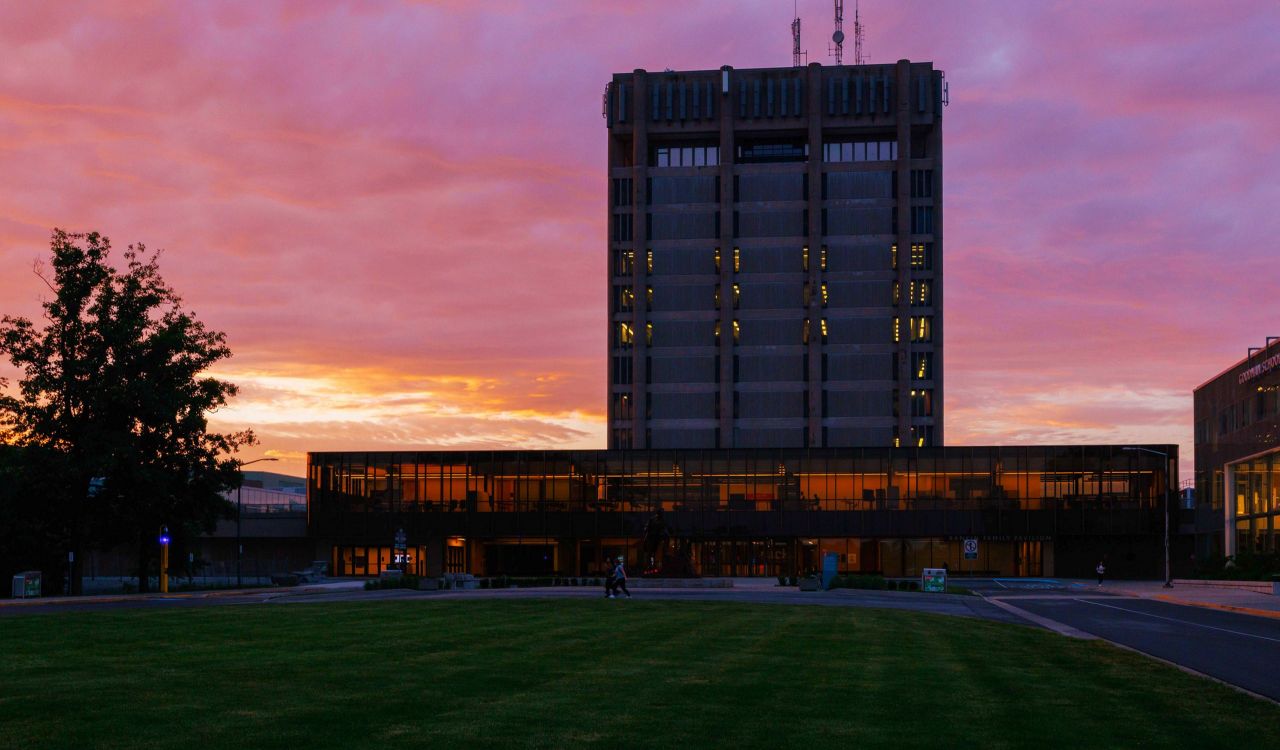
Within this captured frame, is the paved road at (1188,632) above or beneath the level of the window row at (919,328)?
beneath

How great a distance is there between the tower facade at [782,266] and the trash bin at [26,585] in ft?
248

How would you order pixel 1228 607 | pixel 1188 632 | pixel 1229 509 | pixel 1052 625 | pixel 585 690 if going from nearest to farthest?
pixel 585 690, pixel 1188 632, pixel 1052 625, pixel 1228 607, pixel 1229 509

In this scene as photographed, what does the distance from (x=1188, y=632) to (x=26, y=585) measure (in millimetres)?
49556

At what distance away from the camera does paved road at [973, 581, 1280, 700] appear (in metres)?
22.3

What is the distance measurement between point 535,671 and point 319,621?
44.7 feet

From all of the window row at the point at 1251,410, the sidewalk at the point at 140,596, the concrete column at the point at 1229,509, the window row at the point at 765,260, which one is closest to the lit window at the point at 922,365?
the window row at the point at 765,260

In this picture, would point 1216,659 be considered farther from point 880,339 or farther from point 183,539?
point 880,339

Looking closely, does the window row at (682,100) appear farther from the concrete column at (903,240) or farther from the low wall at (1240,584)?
the low wall at (1240,584)

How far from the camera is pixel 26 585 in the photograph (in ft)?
193

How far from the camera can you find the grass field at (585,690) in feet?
40.0

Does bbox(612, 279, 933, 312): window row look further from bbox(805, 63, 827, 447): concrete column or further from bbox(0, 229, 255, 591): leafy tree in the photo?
bbox(0, 229, 255, 591): leafy tree

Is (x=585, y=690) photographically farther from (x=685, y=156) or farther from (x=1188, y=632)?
(x=685, y=156)

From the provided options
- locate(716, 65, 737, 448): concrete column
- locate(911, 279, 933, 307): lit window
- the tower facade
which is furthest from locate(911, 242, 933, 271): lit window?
locate(716, 65, 737, 448): concrete column

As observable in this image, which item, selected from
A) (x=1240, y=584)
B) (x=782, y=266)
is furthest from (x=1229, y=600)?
(x=782, y=266)
